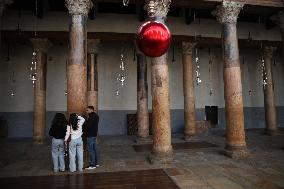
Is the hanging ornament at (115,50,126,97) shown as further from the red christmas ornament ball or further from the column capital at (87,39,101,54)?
the red christmas ornament ball

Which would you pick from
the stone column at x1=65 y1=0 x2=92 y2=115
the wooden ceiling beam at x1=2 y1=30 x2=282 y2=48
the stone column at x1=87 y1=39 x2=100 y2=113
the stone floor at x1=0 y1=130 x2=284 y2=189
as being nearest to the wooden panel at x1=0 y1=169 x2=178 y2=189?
the stone floor at x1=0 y1=130 x2=284 y2=189

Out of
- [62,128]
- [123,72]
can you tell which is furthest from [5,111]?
[62,128]

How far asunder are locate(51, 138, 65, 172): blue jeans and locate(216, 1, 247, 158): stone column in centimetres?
496

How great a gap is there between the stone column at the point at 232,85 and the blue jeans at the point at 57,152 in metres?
4.96

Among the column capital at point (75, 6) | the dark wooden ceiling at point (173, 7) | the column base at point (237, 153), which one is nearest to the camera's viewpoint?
the column capital at point (75, 6)

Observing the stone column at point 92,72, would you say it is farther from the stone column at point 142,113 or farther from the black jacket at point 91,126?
the black jacket at point 91,126

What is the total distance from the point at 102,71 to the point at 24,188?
11.1m

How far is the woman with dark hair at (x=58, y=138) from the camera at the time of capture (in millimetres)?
6531

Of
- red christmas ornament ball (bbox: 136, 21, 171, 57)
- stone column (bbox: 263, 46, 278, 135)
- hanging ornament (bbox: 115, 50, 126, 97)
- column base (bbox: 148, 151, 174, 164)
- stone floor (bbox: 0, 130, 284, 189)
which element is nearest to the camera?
red christmas ornament ball (bbox: 136, 21, 171, 57)

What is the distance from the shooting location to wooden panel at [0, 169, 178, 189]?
5.45 meters

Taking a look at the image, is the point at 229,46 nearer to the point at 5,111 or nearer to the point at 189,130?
the point at 189,130

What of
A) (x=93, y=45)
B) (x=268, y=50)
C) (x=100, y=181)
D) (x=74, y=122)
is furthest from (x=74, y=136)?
(x=268, y=50)

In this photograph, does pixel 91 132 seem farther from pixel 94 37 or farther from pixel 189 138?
pixel 189 138

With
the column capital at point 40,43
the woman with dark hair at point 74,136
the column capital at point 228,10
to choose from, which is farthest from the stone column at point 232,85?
the column capital at point 40,43
